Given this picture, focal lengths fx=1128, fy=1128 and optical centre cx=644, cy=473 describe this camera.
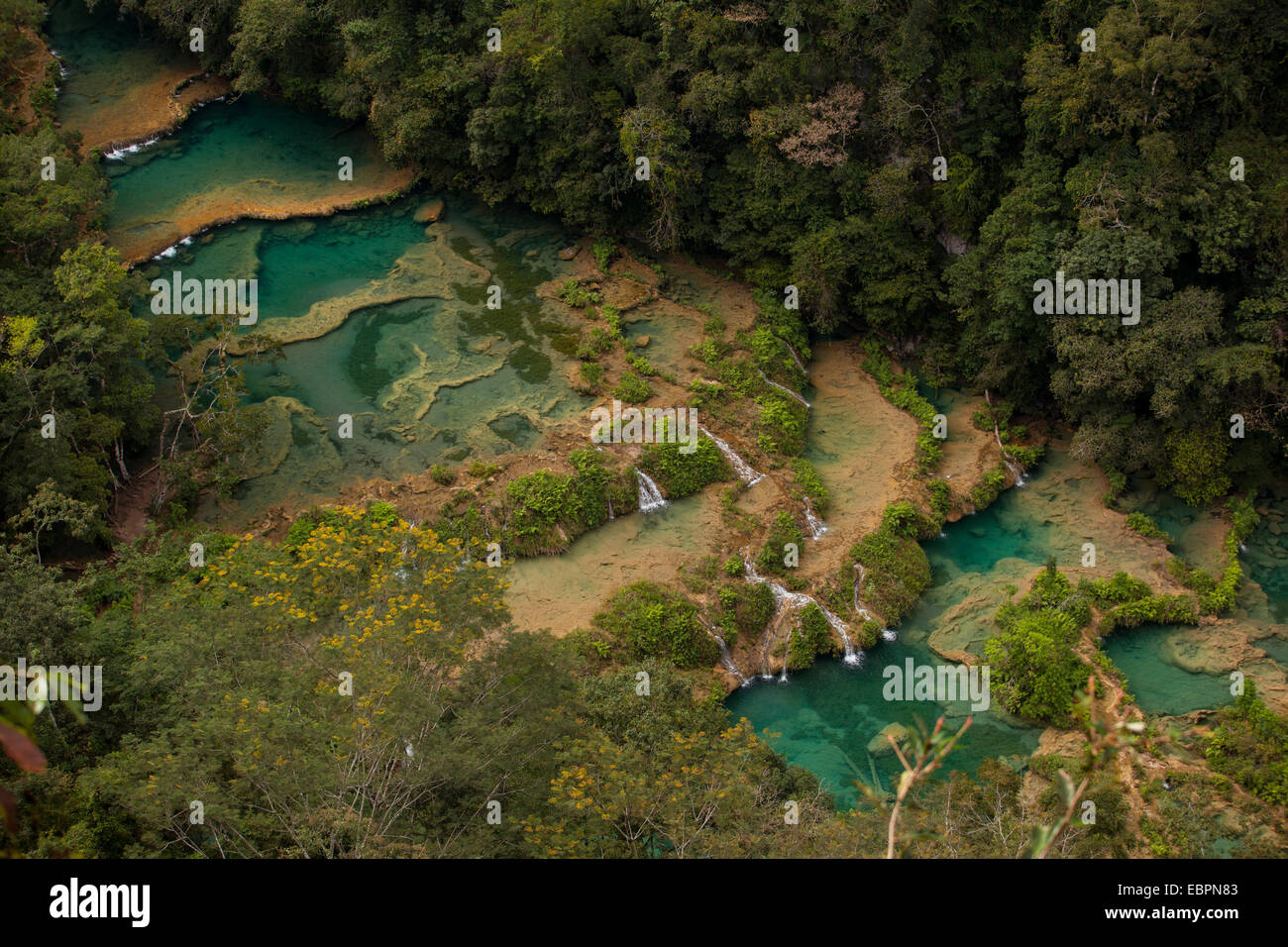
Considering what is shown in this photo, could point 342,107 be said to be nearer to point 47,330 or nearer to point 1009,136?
point 47,330

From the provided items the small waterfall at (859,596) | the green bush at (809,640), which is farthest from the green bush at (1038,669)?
the green bush at (809,640)

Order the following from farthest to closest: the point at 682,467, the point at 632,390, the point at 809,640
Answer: the point at 632,390
the point at 682,467
the point at 809,640

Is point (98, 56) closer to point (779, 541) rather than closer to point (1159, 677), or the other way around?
point (779, 541)

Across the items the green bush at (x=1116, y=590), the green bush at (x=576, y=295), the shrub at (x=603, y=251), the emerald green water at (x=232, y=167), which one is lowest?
the green bush at (x=1116, y=590)

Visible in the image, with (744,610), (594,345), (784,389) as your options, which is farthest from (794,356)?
(744,610)

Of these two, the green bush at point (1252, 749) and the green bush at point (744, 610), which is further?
the green bush at point (744, 610)

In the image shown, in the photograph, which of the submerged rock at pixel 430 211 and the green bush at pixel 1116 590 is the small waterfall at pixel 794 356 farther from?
the submerged rock at pixel 430 211
